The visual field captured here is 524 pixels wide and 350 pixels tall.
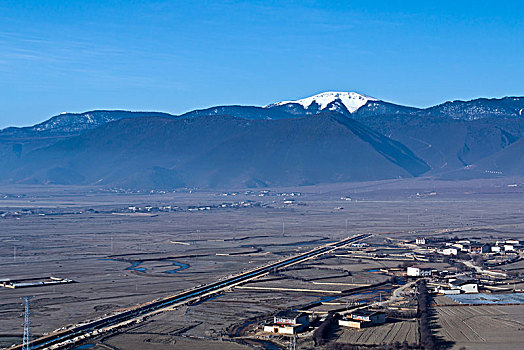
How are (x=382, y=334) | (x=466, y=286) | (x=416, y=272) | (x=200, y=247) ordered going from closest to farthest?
(x=382, y=334) < (x=466, y=286) < (x=416, y=272) < (x=200, y=247)

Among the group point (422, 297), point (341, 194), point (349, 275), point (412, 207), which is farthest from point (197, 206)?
point (422, 297)

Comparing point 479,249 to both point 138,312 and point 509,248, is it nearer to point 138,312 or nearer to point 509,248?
point 509,248

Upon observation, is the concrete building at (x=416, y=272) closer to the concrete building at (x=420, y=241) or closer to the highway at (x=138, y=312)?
the highway at (x=138, y=312)

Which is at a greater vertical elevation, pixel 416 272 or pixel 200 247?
pixel 416 272

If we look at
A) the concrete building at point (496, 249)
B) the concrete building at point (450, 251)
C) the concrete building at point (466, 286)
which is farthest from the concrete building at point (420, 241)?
the concrete building at point (466, 286)

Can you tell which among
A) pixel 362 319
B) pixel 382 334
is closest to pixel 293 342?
pixel 382 334
